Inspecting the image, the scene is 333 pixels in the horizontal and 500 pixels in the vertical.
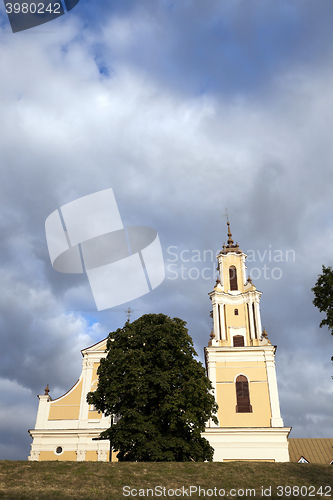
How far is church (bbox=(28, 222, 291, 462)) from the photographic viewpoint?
36531mm

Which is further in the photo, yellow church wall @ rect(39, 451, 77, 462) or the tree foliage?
yellow church wall @ rect(39, 451, 77, 462)

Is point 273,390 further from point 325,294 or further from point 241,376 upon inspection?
point 325,294

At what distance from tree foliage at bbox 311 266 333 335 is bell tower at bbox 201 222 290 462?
22013 millimetres

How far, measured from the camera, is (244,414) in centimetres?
3791

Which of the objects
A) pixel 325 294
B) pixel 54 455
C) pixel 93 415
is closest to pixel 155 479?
pixel 325 294

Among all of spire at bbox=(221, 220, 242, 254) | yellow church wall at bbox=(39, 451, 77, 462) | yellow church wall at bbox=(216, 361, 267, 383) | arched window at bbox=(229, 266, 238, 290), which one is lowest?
yellow church wall at bbox=(39, 451, 77, 462)

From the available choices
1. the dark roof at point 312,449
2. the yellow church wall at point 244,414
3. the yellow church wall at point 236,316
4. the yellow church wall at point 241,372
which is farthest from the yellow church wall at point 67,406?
the dark roof at point 312,449

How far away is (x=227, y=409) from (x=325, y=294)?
23.0 meters

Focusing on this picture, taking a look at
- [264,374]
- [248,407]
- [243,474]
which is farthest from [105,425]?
[243,474]

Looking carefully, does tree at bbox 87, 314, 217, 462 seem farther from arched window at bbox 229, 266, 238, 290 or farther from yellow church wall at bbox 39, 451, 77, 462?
arched window at bbox 229, 266, 238, 290

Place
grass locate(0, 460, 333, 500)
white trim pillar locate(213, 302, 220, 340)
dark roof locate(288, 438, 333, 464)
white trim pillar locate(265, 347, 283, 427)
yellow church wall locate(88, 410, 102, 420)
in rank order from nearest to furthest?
grass locate(0, 460, 333, 500) → white trim pillar locate(265, 347, 283, 427) → yellow church wall locate(88, 410, 102, 420) → white trim pillar locate(213, 302, 220, 340) → dark roof locate(288, 438, 333, 464)

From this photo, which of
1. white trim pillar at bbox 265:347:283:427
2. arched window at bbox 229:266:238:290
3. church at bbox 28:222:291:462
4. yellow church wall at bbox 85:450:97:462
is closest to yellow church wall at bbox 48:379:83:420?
church at bbox 28:222:291:462

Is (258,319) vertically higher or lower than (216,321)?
lower

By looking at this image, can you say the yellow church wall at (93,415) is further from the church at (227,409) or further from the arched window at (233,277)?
the arched window at (233,277)
